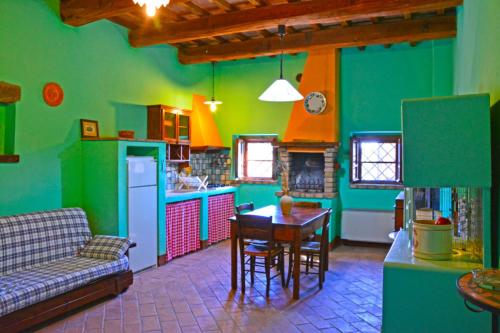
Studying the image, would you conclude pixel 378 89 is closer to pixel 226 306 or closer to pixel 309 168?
pixel 309 168

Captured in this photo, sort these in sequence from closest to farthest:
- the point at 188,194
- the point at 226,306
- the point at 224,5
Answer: the point at 226,306 → the point at 224,5 → the point at 188,194

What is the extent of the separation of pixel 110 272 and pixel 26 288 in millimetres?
941

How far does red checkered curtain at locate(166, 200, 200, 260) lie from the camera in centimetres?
602

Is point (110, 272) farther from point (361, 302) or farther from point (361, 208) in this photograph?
point (361, 208)

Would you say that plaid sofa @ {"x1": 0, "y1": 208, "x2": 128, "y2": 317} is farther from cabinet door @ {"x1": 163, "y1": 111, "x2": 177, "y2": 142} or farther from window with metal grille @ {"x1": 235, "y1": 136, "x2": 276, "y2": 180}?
window with metal grille @ {"x1": 235, "y1": 136, "x2": 276, "y2": 180}

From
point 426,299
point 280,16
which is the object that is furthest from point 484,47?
point 280,16

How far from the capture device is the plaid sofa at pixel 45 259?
3.57m

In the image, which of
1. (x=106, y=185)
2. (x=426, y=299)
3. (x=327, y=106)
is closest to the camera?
(x=426, y=299)

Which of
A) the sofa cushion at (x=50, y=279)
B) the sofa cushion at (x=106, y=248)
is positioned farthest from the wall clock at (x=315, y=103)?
the sofa cushion at (x=50, y=279)

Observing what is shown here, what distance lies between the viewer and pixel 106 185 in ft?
16.7

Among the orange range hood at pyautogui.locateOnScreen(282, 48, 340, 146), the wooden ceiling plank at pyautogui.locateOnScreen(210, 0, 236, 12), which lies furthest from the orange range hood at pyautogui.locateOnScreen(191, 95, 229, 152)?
the wooden ceiling plank at pyautogui.locateOnScreen(210, 0, 236, 12)

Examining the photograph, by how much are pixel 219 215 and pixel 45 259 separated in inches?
129

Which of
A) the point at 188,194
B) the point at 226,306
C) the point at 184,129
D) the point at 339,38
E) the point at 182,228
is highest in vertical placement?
the point at 339,38

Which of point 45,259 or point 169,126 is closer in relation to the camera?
point 45,259
